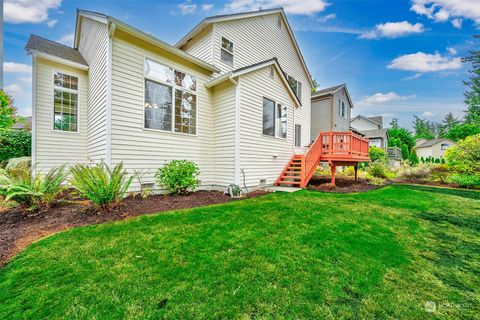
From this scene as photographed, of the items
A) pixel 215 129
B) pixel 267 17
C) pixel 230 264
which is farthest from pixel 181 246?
pixel 267 17

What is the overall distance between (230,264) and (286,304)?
86cm

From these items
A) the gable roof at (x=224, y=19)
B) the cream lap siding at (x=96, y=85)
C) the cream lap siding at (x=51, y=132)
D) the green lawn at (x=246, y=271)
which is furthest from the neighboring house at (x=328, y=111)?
the cream lap siding at (x=51, y=132)

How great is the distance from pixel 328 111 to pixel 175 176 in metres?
14.7

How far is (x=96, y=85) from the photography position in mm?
6602

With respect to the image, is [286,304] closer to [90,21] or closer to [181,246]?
[181,246]

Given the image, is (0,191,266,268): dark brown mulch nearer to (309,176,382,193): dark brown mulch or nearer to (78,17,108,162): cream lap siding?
(78,17,108,162): cream lap siding

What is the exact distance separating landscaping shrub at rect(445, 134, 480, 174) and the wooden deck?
19.3ft

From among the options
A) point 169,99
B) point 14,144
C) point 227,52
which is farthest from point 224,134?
point 14,144

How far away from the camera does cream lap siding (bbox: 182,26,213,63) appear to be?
8.54m

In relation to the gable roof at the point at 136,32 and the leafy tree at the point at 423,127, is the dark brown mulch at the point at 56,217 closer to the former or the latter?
the gable roof at the point at 136,32

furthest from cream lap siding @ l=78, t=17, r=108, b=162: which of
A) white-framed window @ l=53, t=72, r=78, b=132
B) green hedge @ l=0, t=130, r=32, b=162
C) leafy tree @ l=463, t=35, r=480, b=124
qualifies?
leafy tree @ l=463, t=35, r=480, b=124

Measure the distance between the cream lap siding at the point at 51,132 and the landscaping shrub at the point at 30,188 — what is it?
9.71 feet

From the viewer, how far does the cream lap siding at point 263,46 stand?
29.5 ft

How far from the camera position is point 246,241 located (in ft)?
10.5
